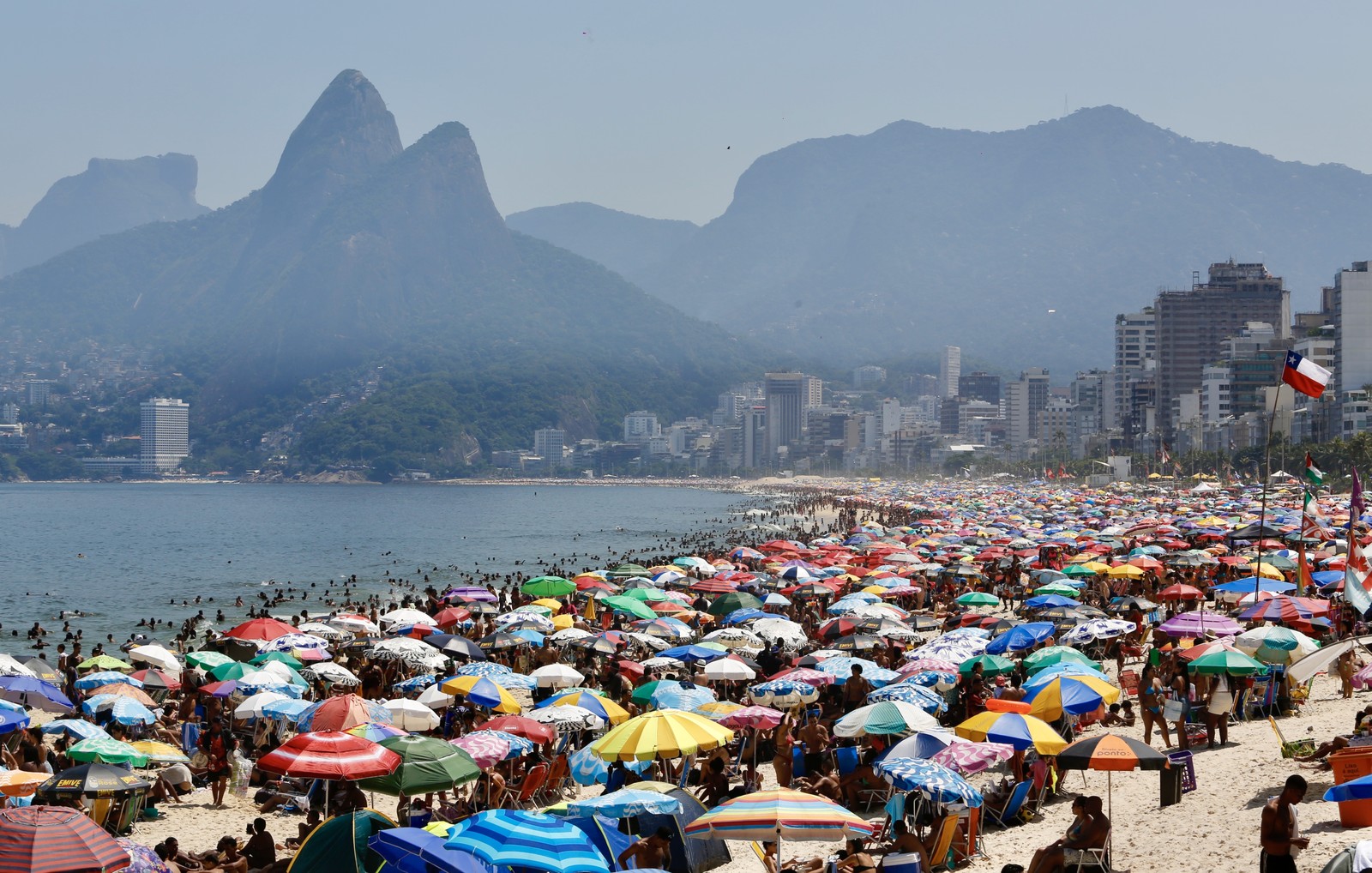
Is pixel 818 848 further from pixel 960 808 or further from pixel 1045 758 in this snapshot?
pixel 1045 758

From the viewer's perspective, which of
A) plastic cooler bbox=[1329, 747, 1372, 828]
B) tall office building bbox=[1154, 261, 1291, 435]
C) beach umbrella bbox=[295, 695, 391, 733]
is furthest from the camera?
tall office building bbox=[1154, 261, 1291, 435]

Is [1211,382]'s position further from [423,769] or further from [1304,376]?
[423,769]

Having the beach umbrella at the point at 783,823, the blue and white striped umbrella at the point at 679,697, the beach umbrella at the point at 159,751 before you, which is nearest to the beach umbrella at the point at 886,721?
the blue and white striped umbrella at the point at 679,697

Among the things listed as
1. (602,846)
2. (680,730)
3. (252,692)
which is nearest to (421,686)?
(252,692)

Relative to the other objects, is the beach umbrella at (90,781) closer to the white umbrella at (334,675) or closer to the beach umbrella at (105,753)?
the beach umbrella at (105,753)

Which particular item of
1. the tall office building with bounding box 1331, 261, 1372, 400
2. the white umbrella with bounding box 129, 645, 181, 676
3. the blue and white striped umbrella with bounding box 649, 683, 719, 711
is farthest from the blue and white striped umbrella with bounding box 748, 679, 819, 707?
the tall office building with bounding box 1331, 261, 1372, 400

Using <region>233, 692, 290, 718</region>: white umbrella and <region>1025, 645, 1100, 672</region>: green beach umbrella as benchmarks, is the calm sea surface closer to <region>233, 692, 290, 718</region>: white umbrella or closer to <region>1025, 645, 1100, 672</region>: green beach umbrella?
<region>233, 692, 290, 718</region>: white umbrella
